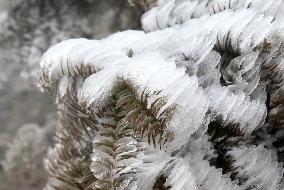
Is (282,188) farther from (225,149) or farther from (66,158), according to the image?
(66,158)

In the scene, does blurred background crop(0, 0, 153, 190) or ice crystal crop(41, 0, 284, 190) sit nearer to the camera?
ice crystal crop(41, 0, 284, 190)

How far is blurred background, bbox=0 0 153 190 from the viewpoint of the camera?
251 cm

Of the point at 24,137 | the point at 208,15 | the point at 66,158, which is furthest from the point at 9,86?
the point at 208,15

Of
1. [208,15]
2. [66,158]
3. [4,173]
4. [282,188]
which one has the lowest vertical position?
[4,173]

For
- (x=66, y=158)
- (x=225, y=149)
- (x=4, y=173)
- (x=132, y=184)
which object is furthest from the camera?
(x=4, y=173)

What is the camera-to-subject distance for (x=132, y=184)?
0.97 m

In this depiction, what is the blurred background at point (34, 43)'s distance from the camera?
2.51 meters

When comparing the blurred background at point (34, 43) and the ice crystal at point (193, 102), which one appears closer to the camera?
the ice crystal at point (193, 102)

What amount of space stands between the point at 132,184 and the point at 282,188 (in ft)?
1.09

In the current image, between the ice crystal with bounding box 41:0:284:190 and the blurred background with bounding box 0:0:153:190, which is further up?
the ice crystal with bounding box 41:0:284:190

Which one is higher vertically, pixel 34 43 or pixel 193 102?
pixel 193 102

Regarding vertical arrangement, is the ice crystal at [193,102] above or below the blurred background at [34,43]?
above

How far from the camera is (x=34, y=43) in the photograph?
2605mm

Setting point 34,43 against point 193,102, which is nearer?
point 193,102
